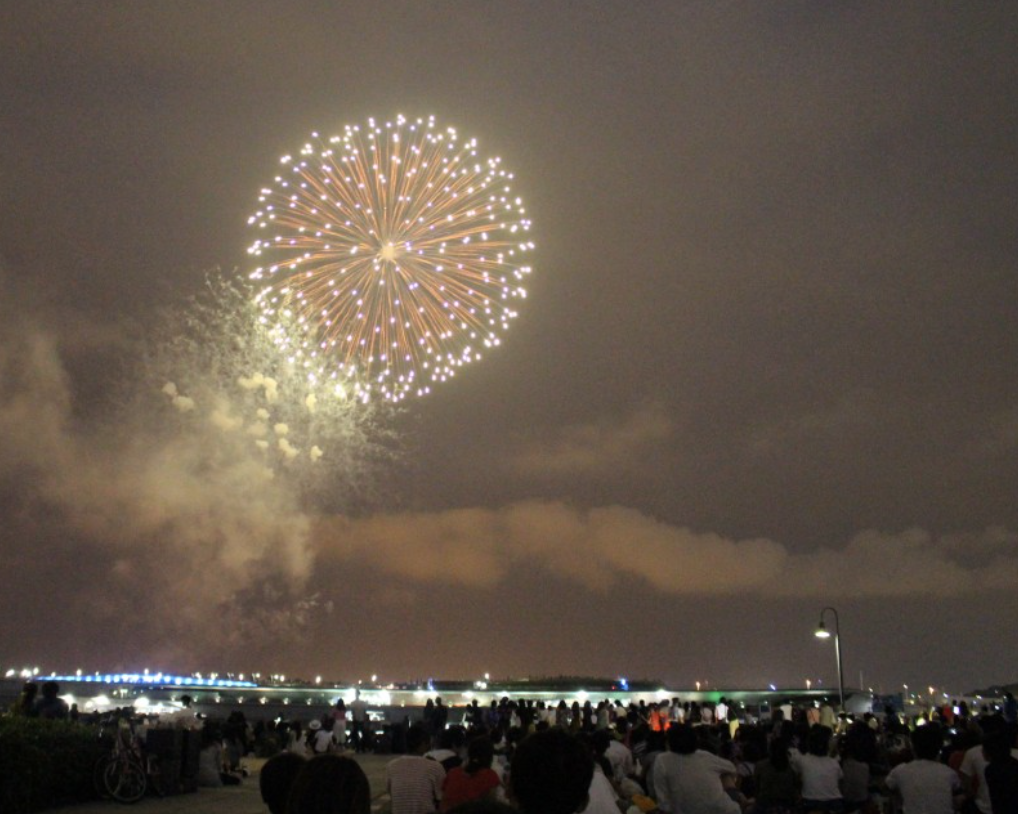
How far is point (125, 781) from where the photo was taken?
57.0 ft

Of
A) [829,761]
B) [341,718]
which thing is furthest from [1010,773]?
[341,718]

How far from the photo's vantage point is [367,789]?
428 cm

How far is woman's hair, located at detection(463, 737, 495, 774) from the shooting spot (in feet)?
31.3

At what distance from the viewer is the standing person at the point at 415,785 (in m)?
9.66

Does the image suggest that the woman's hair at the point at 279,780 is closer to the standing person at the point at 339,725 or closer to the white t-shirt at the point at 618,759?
the white t-shirt at the point at 618,759

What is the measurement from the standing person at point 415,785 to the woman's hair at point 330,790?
5681 mm

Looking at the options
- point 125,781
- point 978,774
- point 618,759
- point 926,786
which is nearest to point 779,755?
point 618,759

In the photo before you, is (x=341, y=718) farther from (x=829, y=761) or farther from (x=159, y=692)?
(x=159, y=692)

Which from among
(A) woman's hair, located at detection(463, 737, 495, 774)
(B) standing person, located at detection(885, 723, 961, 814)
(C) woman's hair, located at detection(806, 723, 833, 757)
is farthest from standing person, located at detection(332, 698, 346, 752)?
(B) standing person, located at detection(885, 723, 961, 814)

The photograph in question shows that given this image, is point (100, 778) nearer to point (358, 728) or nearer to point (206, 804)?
point (206, 804)

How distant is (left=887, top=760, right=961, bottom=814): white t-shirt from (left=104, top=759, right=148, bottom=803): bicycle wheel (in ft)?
40.8

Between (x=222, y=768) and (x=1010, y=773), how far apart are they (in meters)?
17.2

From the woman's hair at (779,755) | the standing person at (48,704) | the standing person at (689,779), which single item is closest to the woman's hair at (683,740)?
the standing person at (689,779)

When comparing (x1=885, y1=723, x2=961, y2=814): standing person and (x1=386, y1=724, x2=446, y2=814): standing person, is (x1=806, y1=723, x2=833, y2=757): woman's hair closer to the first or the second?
(x1=885, y1=723, x2=961, y2=814): standing person
